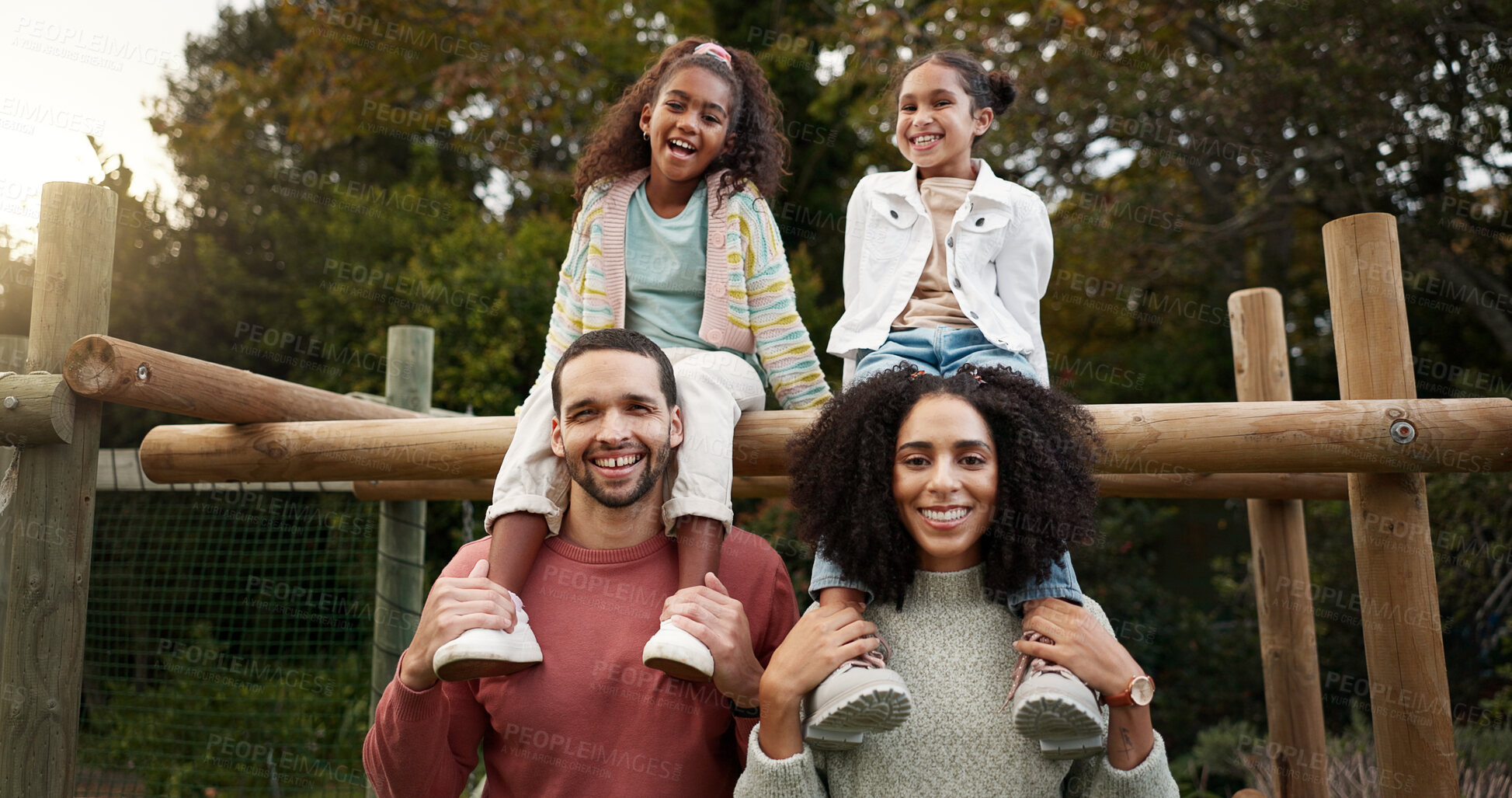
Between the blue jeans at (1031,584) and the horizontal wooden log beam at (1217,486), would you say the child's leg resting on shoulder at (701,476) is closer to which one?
the blue jeans at (1031,584)

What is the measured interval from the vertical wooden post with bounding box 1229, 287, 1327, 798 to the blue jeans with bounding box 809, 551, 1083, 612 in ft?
7.60

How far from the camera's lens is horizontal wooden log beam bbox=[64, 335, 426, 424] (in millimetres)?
2961

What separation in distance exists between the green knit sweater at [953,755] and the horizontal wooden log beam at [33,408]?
2.33 meters

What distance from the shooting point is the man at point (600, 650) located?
2.35m

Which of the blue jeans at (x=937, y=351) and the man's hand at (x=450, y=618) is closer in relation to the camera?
the man's hand at (x=450, y=618)

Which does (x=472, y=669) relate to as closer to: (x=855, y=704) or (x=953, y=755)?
(x=855, y=704)

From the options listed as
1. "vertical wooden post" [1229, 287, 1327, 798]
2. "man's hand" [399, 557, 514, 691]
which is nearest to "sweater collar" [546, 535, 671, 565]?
"man's hand" [399, 557, 514, 691]

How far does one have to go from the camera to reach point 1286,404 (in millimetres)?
2910

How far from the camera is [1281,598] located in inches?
166

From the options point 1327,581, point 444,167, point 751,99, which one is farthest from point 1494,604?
point 444,167

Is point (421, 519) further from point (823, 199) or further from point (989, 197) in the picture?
point (823, 199)

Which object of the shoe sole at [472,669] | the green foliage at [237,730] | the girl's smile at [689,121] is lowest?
the green foliage at [237,730]

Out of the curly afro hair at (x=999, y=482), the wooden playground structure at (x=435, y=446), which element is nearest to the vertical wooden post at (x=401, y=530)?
the wooden playground structure at (x=435, y=446)

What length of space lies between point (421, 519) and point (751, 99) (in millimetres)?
2545
